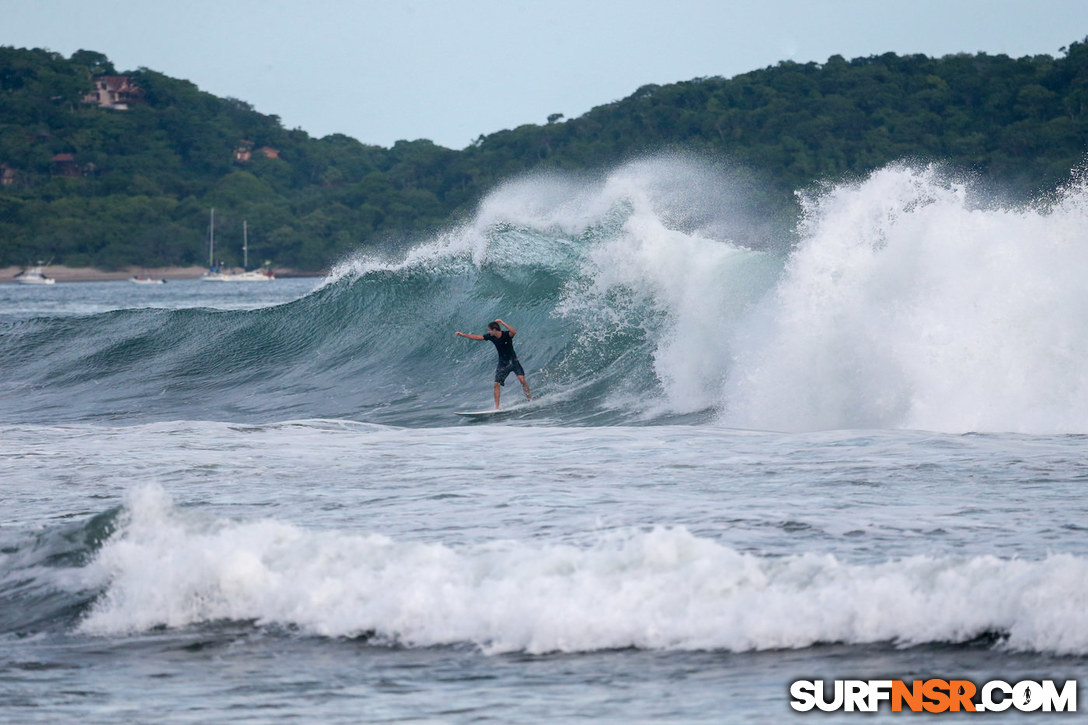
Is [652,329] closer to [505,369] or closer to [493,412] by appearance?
[505,369]

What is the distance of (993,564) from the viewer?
5.98 m

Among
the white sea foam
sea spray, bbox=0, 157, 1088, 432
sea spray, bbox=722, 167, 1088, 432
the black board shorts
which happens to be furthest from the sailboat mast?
the white sea foam

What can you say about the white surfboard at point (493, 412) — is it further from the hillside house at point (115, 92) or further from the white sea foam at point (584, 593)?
the hillside house at point (115, 92)

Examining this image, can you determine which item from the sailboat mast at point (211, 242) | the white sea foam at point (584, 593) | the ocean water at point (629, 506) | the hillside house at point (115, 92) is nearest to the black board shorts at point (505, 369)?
the ocean water at point (629, 506)

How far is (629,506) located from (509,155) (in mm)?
113884

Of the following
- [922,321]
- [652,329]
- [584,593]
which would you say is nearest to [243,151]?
[652,329]

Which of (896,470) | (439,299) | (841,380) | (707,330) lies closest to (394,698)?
(896,470)

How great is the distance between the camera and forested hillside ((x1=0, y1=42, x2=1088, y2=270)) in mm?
100625

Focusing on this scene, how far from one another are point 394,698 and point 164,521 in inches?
115

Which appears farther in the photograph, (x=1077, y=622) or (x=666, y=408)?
(x=666, y=408)

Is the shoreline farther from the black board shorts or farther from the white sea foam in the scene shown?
the white sea foam

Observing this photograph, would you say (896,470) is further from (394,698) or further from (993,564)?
(394,698)

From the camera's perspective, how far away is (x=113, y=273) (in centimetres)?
12481

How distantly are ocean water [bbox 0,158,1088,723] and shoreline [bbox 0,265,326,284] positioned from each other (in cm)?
10448
